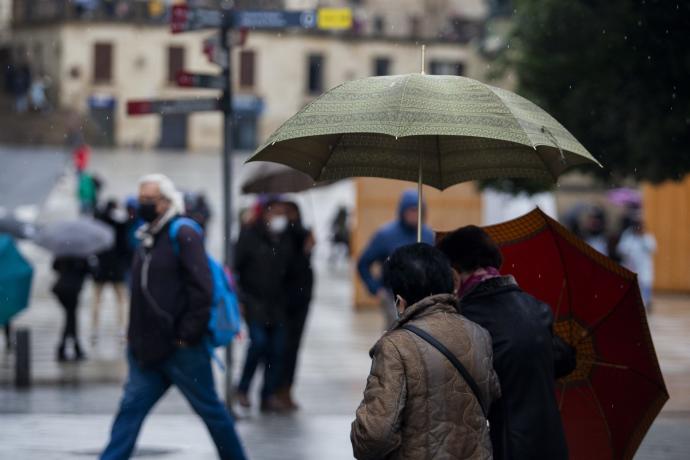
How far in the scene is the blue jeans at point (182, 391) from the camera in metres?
8.48

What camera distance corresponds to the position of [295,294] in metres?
12.7

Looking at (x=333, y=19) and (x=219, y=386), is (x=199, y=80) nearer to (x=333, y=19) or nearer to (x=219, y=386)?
(x=333, y=19)

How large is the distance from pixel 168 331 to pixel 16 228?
28.8m

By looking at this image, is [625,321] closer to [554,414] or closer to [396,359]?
[554,414]

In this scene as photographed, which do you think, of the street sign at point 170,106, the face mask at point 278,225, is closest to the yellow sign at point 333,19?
the street sign at point 170,106

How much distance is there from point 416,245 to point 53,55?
75.1m

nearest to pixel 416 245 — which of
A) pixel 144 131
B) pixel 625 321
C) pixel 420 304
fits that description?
pixel 420 304

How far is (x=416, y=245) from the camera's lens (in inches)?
210

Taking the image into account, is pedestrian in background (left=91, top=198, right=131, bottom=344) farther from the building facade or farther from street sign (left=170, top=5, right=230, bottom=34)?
the building facade

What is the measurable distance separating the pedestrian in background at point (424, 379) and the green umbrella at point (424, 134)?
63cm

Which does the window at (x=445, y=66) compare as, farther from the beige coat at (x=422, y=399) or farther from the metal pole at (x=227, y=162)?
the beige coat at (x=422, y=399)

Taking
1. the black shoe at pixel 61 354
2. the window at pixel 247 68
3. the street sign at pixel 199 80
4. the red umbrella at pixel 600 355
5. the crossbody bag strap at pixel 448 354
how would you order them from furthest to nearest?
the window at pixel 247 68, the black shoe at pixel 61 354, the street sign at pixel 199 80, the red umbrella at pixel 600 355, the crossbody bag strap at pixel 448 354

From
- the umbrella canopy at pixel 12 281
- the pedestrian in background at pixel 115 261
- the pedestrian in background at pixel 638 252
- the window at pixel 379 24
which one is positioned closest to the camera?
the umbrella canopy at pixel 12 281

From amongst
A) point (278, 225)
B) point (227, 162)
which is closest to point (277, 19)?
point (227, 162)
